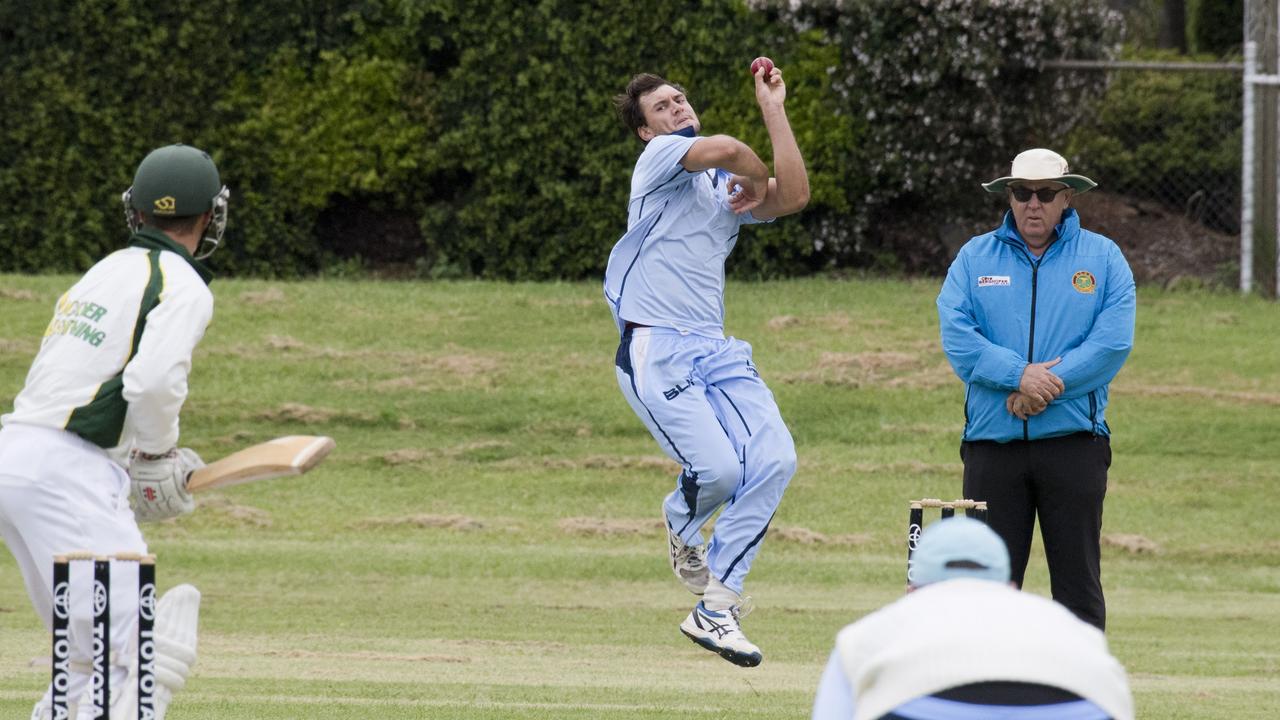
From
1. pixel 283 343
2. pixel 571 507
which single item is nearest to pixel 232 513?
pixel 571 507

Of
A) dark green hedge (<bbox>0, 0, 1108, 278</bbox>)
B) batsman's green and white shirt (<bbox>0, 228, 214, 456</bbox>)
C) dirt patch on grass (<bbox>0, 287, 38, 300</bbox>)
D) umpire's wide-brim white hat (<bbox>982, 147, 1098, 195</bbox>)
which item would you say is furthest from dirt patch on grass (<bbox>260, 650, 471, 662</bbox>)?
dark green hedge (<bbox>0, 0, 1108, 278</bbox>)

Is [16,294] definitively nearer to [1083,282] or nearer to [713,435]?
[713,435]

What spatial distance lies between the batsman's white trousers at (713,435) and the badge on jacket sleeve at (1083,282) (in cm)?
135

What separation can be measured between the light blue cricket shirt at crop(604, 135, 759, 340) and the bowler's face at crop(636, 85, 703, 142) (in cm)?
17

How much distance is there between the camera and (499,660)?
9750 millimetres

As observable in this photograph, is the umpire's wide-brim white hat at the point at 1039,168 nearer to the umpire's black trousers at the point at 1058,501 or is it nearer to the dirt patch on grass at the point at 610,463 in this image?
the umpire's black trousers at the point at 1058,501

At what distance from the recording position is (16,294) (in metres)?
18.2

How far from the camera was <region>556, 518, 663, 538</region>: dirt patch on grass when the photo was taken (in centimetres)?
1427

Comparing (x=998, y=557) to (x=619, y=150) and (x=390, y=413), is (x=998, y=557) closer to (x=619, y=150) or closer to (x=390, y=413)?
(x=390, y=413)

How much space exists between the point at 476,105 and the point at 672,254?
12662 millimetres

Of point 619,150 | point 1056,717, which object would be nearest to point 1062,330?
point 1056,717

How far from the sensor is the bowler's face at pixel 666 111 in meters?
8.20

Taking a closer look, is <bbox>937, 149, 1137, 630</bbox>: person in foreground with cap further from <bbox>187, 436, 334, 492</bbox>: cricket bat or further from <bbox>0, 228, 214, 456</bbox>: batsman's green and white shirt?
<bbox>0, 228, 214, 456</bbox>: batsman's green and white shirt

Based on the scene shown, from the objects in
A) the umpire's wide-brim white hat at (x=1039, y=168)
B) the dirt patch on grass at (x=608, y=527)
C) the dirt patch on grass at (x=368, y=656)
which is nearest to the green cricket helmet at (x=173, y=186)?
the umpire's wide-brim white hat at (x=1039, y=168)
